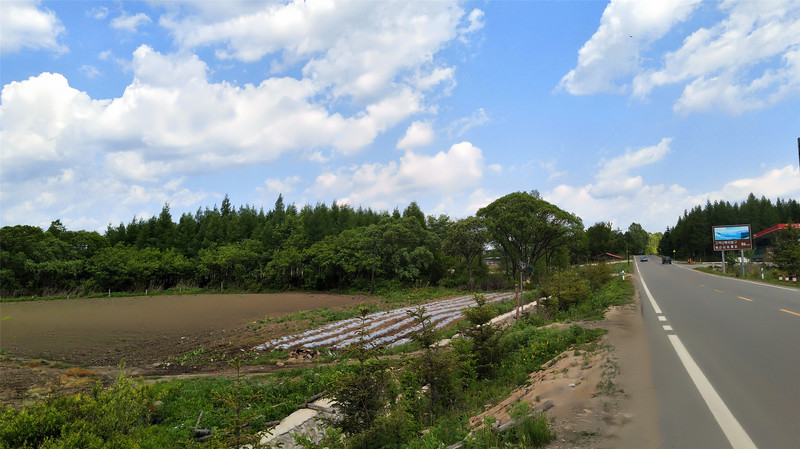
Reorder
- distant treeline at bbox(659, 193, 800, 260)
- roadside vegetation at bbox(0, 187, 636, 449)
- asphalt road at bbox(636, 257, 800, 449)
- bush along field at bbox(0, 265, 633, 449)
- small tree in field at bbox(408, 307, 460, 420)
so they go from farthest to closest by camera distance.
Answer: distant treeline at bbox(659, 193, 800, 260)
small tree in field at bbox(408, 307, 460, 420)
roadside vegetation at bbox(0, 187, 636, 449)
bush along field at bbox(0, 265, 633, 449)
asphalt road at bbox(636, 257, 800, 449)

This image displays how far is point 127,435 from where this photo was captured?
479cm

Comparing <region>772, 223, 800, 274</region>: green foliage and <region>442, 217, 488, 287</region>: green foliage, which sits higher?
<region>442, 217, 488, 287</region>: green foliage

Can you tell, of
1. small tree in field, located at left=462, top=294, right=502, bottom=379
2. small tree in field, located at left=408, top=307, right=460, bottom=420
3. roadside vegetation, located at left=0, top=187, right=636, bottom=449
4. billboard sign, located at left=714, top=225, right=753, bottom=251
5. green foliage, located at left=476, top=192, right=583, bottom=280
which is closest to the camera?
roadside vegetation, located at left=0, top=187, right=636, bottom=449

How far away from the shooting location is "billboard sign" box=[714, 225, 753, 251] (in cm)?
4278

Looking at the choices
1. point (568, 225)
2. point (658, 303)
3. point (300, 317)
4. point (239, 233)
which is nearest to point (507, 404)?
point (658, 303)

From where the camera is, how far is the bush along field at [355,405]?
14.6 ft

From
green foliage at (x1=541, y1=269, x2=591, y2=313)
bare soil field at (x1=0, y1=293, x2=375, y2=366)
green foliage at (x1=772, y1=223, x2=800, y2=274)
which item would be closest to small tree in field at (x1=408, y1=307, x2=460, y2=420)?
green foliage at (x1=541, y1=269, x2=591, y2=313)

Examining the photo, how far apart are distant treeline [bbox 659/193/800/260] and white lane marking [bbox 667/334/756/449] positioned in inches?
3980

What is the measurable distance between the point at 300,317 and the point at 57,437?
2253 centimetres

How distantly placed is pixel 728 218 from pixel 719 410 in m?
118

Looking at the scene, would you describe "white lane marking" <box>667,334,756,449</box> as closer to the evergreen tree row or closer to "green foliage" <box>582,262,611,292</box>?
"green foliage" <box>582,262,611,292</box>

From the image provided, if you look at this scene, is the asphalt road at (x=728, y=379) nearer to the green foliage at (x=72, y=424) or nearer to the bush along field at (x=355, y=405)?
the bush along field at (x=355, y=405)

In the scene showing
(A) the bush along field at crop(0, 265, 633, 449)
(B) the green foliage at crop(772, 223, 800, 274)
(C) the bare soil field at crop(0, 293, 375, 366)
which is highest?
(B) the green foliage at crop(772, 223, 800, 274)

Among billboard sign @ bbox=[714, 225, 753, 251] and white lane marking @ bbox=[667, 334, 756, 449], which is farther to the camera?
billboard sign @ bbox=[714, 225, 753, 251]
